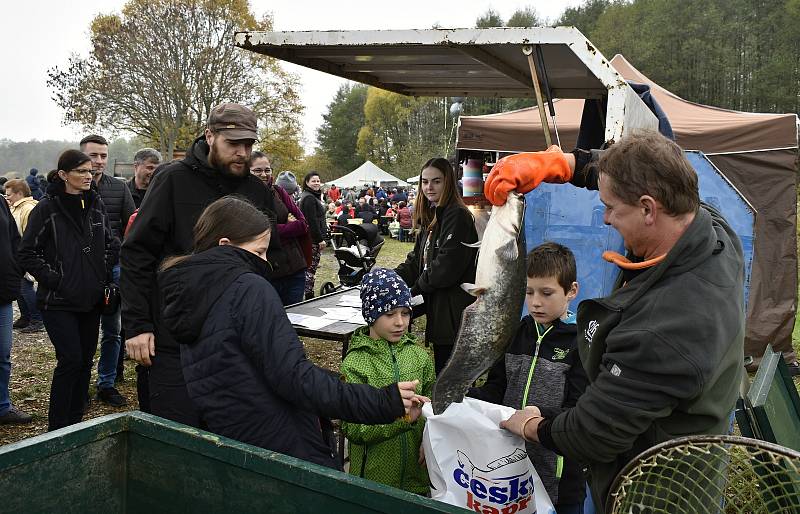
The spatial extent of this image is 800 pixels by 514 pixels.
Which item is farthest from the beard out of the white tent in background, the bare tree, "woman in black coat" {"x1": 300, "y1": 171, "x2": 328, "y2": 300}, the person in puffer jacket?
the white tent in background

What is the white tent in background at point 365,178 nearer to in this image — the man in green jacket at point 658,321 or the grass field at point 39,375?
the grass field at point 39,375

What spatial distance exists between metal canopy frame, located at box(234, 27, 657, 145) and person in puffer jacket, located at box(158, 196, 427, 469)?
1.29 metres

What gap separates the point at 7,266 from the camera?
186 inches

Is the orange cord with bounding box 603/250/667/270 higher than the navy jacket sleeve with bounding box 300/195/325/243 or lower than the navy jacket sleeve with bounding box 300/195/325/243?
higher

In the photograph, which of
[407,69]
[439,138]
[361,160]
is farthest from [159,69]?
[361,160]

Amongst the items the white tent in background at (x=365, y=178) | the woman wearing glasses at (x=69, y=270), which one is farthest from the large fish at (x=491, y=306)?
the white tent in background at (x=365, y=178)

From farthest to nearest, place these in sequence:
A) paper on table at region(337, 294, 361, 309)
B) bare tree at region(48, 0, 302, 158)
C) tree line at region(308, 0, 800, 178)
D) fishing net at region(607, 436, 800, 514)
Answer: tree line at region(308, 0, 800, 178), bare tree at region(48, 0, 302, 158), paper on table at region(337, 294, 361, 309), fishing net at region(607, 436, 800, 514)

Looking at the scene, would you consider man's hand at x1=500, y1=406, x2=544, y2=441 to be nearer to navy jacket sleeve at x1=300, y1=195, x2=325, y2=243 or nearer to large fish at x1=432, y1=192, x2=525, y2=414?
large fish at x1=432, y1=192, x2=525, y2=414

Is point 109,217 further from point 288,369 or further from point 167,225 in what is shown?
point 288,369

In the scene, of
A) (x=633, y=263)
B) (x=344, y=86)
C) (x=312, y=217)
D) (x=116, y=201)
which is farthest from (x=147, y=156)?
→ (x=344, y=86)

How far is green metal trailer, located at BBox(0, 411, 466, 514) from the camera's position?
1565 mm

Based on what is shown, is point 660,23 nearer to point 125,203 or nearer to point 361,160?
point 361,160

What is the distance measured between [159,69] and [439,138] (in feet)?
107

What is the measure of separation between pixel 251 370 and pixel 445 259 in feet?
7.39
